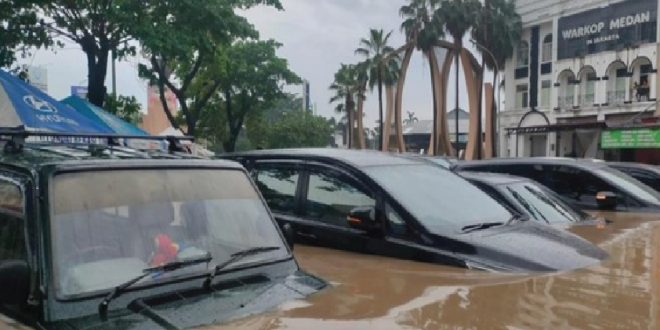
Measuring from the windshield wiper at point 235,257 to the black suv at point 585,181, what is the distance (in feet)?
21.1

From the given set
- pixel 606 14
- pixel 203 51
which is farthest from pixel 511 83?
pixel 203 51

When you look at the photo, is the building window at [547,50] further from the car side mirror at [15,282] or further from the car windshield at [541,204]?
the car side mirror at [15,282]

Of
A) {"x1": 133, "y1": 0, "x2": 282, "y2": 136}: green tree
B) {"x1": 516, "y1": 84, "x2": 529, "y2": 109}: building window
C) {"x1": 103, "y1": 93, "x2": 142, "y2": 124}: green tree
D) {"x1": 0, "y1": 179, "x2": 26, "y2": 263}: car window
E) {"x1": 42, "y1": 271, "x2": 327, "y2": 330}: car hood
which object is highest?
{"x1": 516, "y1": 84, "x2": 529, "y2": 109}: building window

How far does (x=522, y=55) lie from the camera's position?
5247 centimetres

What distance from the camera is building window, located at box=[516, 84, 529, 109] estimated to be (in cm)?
5281

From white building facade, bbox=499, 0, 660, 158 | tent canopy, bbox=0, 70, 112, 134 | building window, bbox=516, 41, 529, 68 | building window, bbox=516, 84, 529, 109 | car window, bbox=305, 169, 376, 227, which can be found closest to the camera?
car window, bbox=305, 169, 376, 227

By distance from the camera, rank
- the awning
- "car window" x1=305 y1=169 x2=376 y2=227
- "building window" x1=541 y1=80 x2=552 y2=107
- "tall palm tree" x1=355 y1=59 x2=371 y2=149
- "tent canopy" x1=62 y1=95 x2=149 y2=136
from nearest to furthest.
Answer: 1. "car window" x1=305 y1=169 x2=376 y2=227
2. "tent canopy" x1=62 y1=95 x2=149 y2=136
3. the awning
4. "building window" x1=541 y1=80 x2=552 y2=107
5. "tall palm tree" x1=355 y1=59 x2=371 y2=149

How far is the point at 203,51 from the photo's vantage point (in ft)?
53.2

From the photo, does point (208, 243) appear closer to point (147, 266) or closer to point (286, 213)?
point (147, 266)

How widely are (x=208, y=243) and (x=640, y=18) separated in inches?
1724

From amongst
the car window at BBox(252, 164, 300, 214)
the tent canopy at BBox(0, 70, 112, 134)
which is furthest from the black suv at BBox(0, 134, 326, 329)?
the tent canopy at BBox(0, 70, 112, 134)

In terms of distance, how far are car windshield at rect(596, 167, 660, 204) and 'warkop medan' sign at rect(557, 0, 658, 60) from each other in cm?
3505

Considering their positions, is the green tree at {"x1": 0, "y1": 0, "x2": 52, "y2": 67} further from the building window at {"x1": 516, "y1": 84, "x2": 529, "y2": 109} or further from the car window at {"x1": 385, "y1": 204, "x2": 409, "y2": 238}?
the building window at {"x1": 516, "y1": 84, "x2": 529, "y2": 109}

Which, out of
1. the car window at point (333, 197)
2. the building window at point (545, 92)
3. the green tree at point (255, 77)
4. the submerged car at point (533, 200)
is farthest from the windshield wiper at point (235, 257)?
the building window at point (545, 92)
